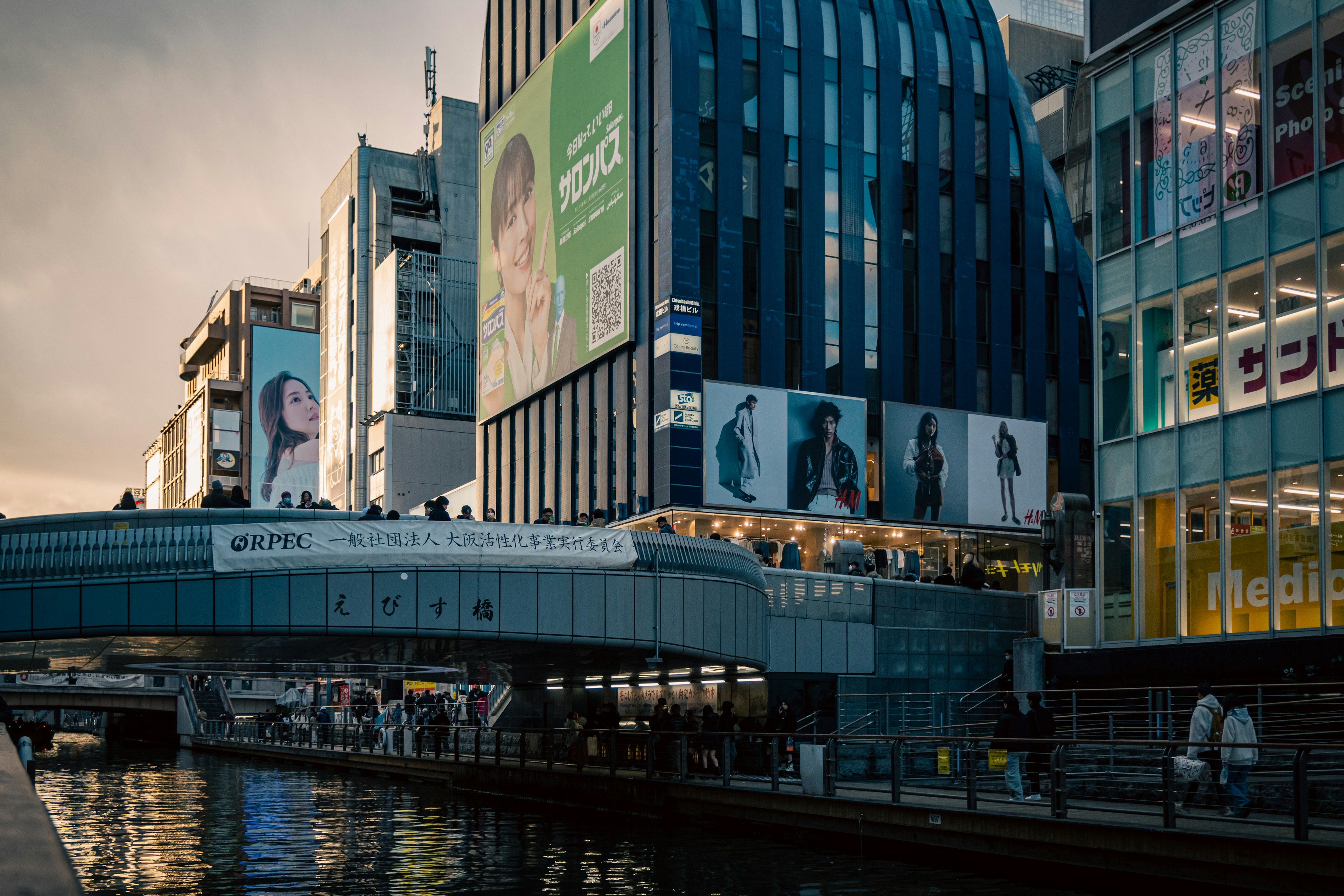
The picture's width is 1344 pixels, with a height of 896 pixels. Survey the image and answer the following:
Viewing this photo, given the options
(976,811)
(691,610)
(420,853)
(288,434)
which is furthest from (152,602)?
(288,434)

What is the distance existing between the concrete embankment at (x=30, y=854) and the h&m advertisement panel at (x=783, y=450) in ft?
164

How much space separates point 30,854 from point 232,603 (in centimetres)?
2812

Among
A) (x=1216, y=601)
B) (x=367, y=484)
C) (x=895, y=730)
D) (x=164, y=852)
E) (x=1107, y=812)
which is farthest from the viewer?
(x=367, y=484)

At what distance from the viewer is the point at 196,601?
1162 inches

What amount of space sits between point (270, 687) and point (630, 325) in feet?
160

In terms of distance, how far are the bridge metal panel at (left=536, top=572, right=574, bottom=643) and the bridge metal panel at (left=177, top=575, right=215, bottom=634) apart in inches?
273

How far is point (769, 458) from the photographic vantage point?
54.8 metres

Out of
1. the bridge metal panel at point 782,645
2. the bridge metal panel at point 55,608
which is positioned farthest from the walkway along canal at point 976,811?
the bridge metal panel at point 55,608

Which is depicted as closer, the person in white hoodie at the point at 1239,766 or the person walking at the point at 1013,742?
the person in white hoodie at the point at 1239,766

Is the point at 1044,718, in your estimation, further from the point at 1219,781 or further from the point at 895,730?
the point at 895,730

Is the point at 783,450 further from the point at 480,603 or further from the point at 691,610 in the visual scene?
the point at 480,603

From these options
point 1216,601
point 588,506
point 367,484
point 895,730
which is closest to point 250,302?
point 367,484

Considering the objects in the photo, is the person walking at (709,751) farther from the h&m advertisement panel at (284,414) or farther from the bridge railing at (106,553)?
the h&m advertisement panel at (284,414)

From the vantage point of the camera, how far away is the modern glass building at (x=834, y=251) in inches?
2176
